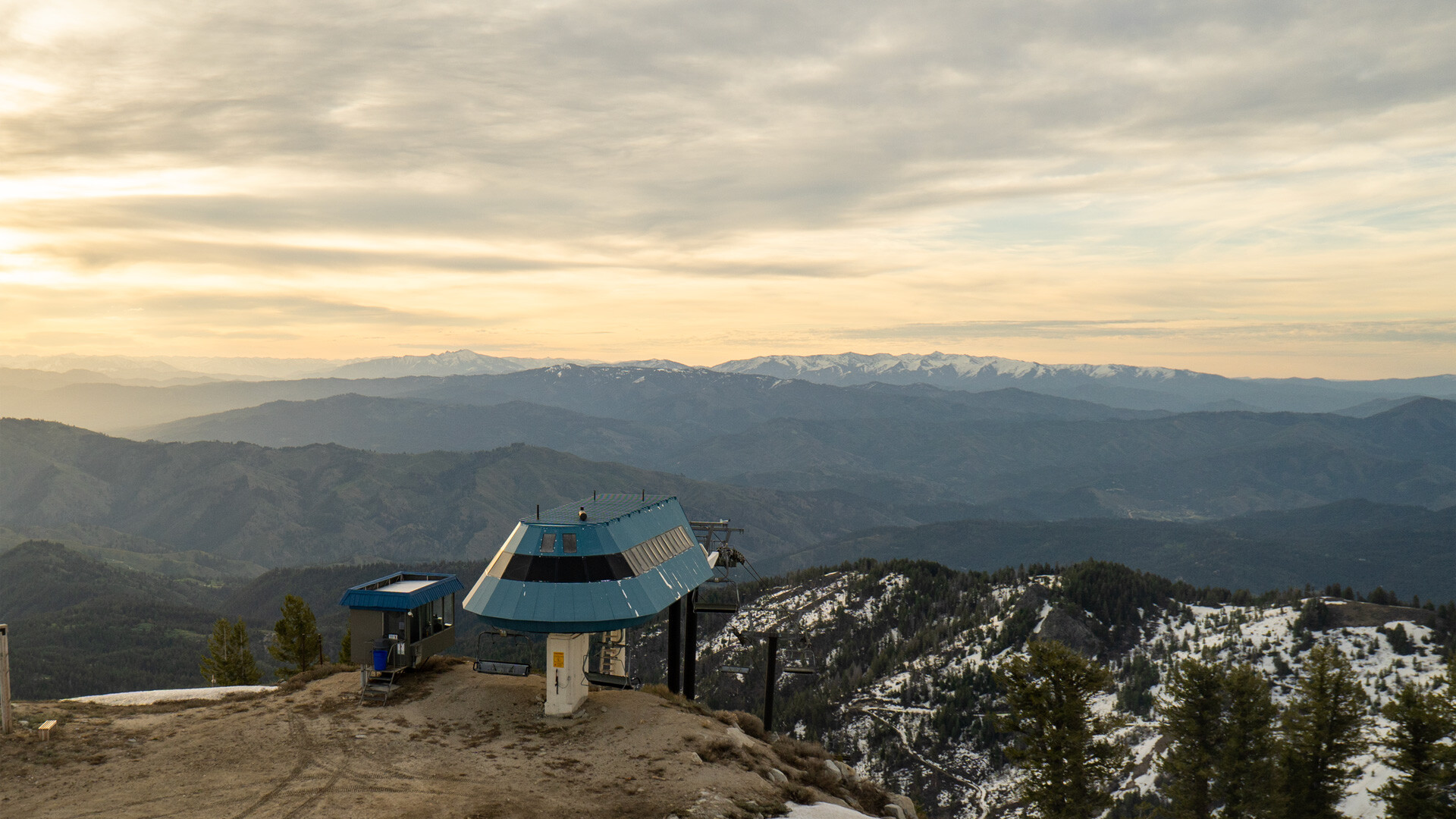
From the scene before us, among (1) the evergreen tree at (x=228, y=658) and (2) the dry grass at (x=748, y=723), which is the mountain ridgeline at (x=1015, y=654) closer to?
(1) the evergreen tree at (x=228, y=658)

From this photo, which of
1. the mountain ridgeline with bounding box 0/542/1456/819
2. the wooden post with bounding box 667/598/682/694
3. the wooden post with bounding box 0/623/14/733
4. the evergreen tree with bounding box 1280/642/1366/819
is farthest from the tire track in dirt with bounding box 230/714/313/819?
the mountain ridgeline with bounding box 0/542/1456/819

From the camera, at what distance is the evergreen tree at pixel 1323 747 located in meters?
53.2

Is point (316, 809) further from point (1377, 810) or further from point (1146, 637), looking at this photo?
point (1146, 637)

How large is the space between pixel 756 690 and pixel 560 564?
490 ft

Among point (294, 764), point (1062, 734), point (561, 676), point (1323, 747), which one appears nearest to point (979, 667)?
point (1323, 747)

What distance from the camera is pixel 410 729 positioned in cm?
3997

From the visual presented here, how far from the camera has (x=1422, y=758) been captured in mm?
49406

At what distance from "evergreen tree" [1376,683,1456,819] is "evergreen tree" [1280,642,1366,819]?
2658mm

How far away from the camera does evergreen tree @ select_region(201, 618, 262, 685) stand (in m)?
83.8

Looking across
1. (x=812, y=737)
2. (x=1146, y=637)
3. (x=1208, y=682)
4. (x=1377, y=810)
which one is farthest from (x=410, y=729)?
(x=1146, y=637)

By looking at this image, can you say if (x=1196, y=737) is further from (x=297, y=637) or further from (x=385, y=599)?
(x=297, y=637)

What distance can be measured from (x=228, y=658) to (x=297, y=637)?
11678 mm

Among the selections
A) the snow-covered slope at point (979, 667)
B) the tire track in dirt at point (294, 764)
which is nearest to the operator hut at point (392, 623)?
the tire track in dirt at point (294, 764)

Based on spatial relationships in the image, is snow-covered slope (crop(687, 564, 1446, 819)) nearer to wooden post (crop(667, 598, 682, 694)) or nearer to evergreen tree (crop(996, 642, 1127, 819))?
evergreen tree (crop(996, 642, 1127, 819))
